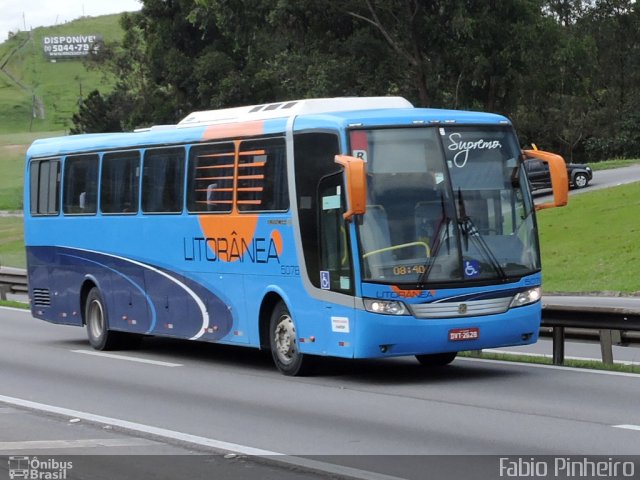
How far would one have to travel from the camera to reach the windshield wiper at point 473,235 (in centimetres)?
1397

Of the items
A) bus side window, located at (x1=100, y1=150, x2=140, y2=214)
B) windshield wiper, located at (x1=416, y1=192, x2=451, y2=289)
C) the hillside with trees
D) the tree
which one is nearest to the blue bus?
windshield wiper, located at (x1=416, y1=192, x2=451, y2=289)

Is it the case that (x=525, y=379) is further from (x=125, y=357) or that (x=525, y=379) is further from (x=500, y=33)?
(x=500, y=33)

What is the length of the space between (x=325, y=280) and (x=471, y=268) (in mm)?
1651

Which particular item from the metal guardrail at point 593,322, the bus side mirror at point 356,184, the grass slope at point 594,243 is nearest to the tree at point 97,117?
the grass slope at point 594,243

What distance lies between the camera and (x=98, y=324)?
66.2 feet

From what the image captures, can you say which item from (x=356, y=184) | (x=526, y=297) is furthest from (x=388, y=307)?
(x=526, y=297)

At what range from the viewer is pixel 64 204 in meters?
21.1

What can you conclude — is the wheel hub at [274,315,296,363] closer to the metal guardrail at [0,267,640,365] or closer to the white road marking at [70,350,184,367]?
the white road marking at [70,350,184,367]

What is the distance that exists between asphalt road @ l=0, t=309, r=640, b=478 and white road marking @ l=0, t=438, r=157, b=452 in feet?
0.67

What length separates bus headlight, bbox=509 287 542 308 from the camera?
46.6 feet

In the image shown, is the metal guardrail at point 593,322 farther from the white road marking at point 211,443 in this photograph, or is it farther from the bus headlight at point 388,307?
the white road marking at point 211,443

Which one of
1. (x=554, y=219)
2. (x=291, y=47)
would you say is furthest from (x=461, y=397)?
(x=291, y=47)

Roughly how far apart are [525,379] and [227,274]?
4.37m

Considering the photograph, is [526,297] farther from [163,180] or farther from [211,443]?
[163,180]
